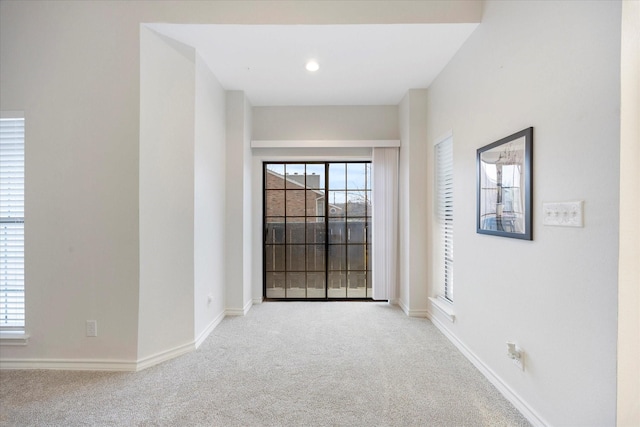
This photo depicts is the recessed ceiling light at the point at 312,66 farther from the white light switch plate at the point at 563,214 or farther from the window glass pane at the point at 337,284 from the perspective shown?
the window glass pane at the point at 337,284

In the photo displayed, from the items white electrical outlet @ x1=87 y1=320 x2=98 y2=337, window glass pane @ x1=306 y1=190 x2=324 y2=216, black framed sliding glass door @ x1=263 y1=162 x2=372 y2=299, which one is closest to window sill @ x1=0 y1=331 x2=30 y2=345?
white electrical outlet @ x1=87 y1=320 x2=98 y2=337

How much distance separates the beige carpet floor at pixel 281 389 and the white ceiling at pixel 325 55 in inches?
103

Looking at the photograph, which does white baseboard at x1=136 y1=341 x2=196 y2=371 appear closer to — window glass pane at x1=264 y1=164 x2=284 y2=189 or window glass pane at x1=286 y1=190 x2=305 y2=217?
window glass pane at x1=286 y1=190 x2=305 y2=217

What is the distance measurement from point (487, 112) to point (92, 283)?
3.22 metres

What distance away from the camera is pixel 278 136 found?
411cm

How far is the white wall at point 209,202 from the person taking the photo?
9.27 ft

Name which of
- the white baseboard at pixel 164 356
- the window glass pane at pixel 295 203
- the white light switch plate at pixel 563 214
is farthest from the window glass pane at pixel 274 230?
the white light switch plate at pixel 563 214

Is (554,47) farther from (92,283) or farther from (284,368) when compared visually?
(92,283)

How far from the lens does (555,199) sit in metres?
1.61

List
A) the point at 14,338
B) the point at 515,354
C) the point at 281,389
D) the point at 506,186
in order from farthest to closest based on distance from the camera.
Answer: the point at 14,338 → the point at 281,389 → the point at 506,186 → the point at 515,354

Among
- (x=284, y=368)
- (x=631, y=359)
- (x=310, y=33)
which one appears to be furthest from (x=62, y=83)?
(x=631, y=359)

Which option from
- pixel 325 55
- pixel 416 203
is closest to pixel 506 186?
pixel 416 203

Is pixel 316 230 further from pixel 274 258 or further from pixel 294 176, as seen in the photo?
pixel 294 176

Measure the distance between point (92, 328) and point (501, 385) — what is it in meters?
2.98
